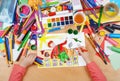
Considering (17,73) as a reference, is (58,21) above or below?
above

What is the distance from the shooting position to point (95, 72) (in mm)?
1114

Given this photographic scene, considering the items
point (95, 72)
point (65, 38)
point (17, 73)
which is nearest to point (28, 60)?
point (17, 73)

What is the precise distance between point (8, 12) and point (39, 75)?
0.32 metres

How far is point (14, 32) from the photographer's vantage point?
3.90 ft

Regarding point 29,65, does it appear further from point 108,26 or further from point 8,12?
point 108,26

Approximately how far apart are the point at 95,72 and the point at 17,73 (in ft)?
1.09

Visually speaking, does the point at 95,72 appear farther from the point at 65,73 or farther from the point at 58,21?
the point at 58,21

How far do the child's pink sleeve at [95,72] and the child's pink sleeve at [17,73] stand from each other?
28 cm

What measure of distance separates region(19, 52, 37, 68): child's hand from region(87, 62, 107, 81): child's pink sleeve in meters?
0.24

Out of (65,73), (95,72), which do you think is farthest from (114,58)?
(65,73)

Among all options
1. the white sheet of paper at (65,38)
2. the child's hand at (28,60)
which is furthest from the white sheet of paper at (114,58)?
the child's hand at (28,60)

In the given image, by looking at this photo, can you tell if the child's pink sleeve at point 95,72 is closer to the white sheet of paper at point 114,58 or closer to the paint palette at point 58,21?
the white sheet of paper at point 114,58

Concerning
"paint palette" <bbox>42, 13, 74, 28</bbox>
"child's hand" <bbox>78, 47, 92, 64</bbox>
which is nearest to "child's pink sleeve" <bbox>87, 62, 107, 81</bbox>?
"child's hand" <bbox>78, 47, 92, 64</bbox>

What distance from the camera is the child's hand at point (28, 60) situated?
45.2 inches
